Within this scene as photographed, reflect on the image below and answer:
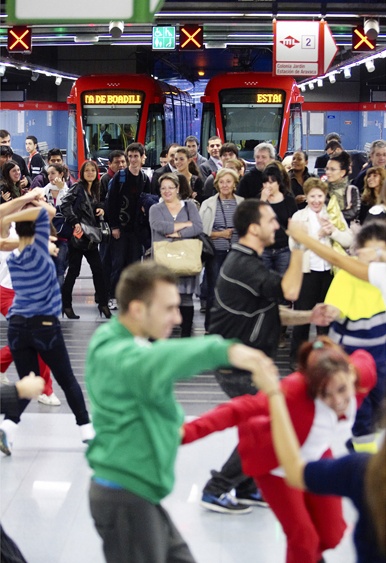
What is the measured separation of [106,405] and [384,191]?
4323 mm

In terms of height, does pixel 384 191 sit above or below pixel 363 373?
above

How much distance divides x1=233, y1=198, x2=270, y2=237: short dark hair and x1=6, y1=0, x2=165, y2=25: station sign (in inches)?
46.2

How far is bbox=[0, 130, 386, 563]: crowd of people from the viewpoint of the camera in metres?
3.01

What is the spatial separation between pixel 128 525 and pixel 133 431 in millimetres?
315

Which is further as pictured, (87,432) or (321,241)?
(321,241)

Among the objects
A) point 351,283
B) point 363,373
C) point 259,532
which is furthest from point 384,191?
point 363,373

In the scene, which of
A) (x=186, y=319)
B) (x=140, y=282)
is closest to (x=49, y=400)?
(x=186, y=319)

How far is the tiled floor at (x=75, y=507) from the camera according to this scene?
4.70 m

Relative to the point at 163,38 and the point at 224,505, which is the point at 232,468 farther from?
the point at 163,38

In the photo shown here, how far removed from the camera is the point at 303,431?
11.7 ft

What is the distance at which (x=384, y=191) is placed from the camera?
6930mm

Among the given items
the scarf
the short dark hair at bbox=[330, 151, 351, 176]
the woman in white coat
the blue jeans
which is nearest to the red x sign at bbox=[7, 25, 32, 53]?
the short dark hair at bbox=[330, 151, 351, 176]

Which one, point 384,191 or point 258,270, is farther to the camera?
point 384,191

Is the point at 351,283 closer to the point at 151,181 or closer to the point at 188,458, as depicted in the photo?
the point at 188,458
